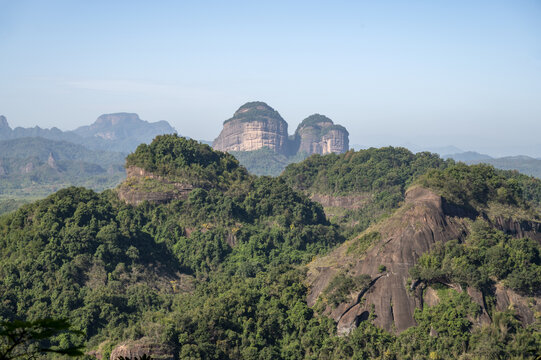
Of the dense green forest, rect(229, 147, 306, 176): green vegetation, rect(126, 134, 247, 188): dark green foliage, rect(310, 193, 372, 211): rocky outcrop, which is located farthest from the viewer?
rect(229, 147, 306, 176): green vegetation

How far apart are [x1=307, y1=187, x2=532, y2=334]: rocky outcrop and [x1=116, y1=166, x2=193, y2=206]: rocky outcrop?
72.3 ft

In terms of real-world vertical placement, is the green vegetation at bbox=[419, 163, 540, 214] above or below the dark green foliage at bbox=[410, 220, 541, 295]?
above

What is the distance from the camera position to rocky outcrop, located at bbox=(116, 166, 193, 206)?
60312 millimetres

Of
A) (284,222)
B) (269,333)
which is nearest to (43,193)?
(284,222)

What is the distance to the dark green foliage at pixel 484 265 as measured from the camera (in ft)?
118

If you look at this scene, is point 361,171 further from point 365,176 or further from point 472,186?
A: point 472,186

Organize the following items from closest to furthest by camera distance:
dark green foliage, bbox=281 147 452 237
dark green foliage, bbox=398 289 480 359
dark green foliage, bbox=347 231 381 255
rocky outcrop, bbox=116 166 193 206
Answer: dark green foliage, bbox=398 289 480 359
dark green foliage, bbox=347 231 381 255
rocky outcrop, bbox=116 166 193 206
dark green foliage, bbox=281 147 452 237

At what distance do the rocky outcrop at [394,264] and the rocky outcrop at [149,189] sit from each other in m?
22.0

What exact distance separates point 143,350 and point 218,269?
2230 cm

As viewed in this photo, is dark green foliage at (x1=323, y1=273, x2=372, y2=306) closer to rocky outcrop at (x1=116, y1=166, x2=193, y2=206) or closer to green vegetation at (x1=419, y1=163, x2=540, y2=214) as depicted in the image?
green vegetation at (x1=419, y1=163, x2=540, y2=214)

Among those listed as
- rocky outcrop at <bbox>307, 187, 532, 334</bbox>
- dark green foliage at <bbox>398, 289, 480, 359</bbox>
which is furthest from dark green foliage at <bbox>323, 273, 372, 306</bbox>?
dark green foliage at <bbox>398, 289, 480, 359</bbox>

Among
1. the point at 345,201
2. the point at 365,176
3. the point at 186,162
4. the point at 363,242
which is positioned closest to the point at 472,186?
the point at 363,242

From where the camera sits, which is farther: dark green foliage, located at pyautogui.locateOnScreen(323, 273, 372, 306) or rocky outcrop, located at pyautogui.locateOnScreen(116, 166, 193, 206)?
rocky outcrop, located at pyautogui.locateOnScreen(116, 166, 193, 206)

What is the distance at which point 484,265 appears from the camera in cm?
3772
